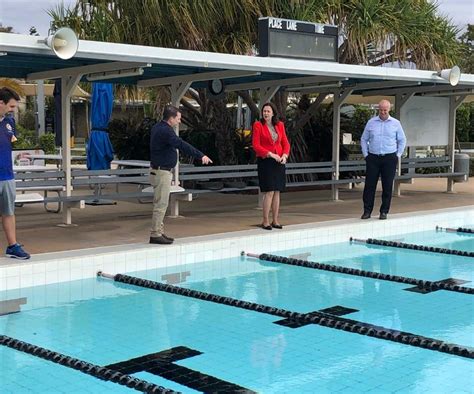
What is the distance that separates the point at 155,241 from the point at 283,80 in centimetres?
453

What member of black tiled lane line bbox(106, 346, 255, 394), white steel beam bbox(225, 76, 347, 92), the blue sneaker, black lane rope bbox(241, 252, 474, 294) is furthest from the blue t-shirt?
white steel beam bbox(225, 76, 347, 92)

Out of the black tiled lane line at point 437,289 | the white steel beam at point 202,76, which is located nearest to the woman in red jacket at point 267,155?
the white steel beam at point 202,76

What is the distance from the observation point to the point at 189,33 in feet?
44.0

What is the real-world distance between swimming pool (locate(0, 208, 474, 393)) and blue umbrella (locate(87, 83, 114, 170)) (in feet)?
14.3

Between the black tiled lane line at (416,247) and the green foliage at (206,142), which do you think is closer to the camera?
the black tiled lane line at (416,247)

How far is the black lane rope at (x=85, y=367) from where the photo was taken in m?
4.16

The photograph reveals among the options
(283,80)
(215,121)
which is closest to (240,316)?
(283,80)

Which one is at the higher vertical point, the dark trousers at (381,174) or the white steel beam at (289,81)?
the white steel beam at (289,81)

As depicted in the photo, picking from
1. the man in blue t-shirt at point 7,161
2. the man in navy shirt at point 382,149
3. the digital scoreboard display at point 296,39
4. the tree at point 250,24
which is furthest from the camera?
the tree at point 250,24

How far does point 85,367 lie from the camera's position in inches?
178

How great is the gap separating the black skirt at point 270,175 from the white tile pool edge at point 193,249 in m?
0.57

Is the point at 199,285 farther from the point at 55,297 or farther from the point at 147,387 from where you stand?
the point at 147,387

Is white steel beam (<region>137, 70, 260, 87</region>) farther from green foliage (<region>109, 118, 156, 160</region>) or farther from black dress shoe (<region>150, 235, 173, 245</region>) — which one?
green foliage (<region>109, 118, 156, 160</region>)

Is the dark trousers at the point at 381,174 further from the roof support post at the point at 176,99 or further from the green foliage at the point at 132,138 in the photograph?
the green foliage at the point at 132,138
